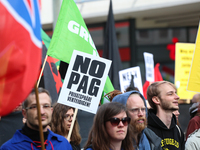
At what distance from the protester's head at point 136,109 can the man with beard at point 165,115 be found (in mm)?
420

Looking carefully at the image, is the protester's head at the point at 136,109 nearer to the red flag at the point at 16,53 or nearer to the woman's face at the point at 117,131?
the woman's face at the point at 117,131

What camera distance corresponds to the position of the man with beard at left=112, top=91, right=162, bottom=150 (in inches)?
138

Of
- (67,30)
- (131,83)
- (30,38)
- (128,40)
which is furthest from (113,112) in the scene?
(128,40)

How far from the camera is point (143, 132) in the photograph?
11.9 ft

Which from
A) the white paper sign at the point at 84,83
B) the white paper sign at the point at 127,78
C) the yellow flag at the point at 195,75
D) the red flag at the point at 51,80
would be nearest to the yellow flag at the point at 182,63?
the white paper sign at the point at 127,78

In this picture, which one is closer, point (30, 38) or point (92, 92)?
point (30, 38)

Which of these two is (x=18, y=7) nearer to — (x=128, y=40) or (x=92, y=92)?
(x=92, y=92)

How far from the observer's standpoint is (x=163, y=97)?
411cm

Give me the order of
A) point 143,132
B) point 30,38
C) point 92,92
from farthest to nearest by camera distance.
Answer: point 92,92, point 143,132, point 30,38

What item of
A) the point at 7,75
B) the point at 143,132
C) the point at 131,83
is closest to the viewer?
the point at 7,75

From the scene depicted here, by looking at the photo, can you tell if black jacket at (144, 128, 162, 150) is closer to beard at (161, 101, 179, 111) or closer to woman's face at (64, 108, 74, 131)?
beard at (161, 101, 179, 111)

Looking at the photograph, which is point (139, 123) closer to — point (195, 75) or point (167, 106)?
point (167, 106)

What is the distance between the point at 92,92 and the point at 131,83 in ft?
10.3

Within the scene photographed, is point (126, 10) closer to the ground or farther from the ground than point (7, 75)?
farther from the ground
